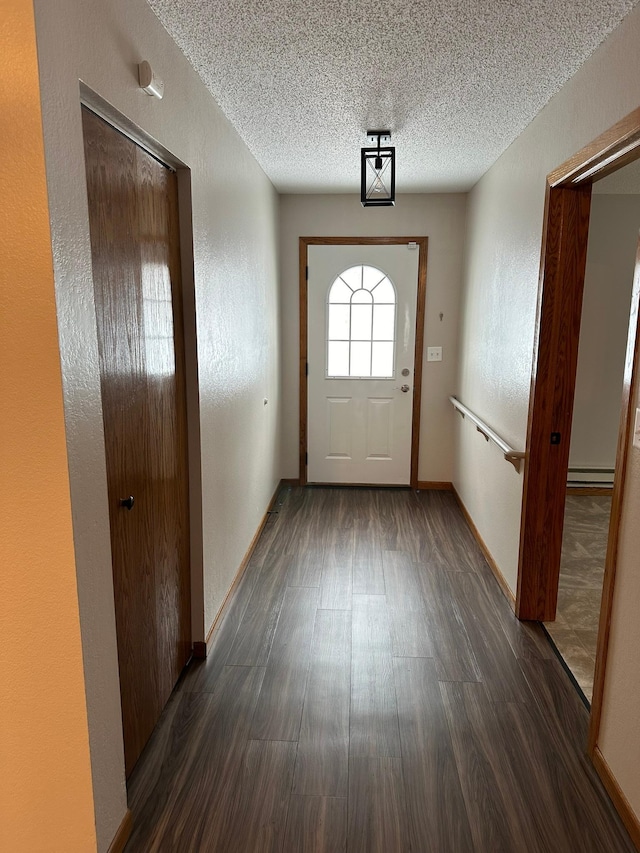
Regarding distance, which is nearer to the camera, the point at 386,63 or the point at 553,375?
the point at 386,63

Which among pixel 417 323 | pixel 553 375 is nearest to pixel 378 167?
pixel 553 375

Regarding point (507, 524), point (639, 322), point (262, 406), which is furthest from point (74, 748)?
point (262, 406)

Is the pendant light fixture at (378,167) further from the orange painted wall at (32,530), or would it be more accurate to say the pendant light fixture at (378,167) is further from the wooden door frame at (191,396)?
the orange painted wall at (32,530)

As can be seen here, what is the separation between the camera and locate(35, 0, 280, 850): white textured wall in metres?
1.32

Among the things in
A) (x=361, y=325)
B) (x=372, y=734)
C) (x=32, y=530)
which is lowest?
(x=372, y=734)

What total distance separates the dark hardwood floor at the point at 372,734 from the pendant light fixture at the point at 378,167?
2088mm

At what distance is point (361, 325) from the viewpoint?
16.1ft

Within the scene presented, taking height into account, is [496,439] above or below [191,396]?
below

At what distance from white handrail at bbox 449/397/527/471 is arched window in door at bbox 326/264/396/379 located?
2.62 feet

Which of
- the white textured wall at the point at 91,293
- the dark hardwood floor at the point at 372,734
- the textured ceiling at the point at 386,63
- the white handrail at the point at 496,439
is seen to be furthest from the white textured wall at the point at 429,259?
the dark hardwood floor at the point at 372,734

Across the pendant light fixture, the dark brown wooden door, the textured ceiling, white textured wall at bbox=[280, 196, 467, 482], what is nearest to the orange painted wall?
the dark brown wooden door

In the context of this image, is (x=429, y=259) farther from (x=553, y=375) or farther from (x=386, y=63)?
(x=386, y=63)

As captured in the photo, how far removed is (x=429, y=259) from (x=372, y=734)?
12.1ft

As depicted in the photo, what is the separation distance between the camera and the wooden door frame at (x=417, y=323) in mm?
4754
